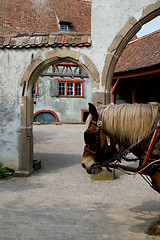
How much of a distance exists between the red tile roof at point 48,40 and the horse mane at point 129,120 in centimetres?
381

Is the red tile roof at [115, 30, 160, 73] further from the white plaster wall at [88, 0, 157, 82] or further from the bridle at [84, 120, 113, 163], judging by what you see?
the bridle at [84, 120, 113, 163]

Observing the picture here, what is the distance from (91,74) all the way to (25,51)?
6.17 feet

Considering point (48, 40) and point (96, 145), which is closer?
point (96, 145)

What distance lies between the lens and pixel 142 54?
571 inches

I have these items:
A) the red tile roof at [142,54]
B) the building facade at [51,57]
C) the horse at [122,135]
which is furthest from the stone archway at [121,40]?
the red tile roof at [142,54]

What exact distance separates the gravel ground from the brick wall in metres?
15.9

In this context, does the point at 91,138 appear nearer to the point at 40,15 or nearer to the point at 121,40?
the point at 121,40

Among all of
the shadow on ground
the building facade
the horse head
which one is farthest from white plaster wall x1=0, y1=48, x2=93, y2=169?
the horse head

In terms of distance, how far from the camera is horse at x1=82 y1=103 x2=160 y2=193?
3033 millimetres

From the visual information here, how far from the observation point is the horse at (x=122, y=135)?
119 inches

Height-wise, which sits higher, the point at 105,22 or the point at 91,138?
the point at 105,22

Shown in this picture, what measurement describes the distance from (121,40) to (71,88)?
633 inches

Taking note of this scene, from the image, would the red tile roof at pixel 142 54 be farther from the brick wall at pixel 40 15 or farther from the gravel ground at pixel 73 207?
the gravel ground at pixel 73 207

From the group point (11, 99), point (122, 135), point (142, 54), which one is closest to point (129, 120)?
point (122, 135)
